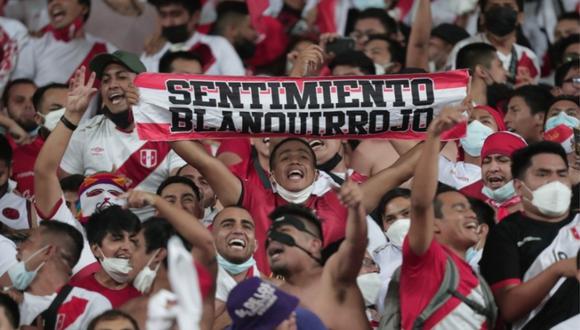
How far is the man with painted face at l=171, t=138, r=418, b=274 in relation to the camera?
1019cm

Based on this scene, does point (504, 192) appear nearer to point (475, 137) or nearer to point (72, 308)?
point (475, 137)

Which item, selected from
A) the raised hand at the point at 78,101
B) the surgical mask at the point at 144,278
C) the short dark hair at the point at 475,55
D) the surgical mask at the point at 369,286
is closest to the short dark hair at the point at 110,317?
the surgical mask at the point at 144,278

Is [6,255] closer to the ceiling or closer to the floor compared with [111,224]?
closer to the floor

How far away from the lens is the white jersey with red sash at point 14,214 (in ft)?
36.6

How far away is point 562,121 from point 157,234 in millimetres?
2868

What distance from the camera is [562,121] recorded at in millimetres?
11312

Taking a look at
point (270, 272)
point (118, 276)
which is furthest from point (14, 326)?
point (270, 272)

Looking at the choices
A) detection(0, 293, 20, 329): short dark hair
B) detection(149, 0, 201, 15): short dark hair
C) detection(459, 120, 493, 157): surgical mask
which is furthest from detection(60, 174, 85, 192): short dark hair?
detection(149, 0, 201, 15): short dark hair

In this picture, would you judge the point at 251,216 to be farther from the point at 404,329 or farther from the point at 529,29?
the point at 529,29

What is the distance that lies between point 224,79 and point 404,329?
2231mm

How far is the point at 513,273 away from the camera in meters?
9.08

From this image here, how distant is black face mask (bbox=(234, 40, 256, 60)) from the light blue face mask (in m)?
3.23

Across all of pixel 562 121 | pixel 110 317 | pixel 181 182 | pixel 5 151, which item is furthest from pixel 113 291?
pixel 562 121

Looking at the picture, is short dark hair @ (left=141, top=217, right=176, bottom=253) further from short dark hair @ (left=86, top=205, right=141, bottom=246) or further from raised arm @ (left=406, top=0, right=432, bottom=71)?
raised arm @ (left=406, top=0, right=432, bottom=71)
